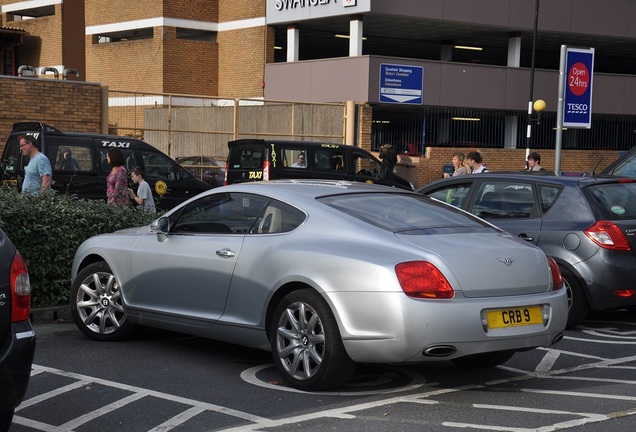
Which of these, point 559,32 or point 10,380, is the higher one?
point 559,32

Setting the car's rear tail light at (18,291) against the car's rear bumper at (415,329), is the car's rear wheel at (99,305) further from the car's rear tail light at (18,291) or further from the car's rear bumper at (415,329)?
the car's rear tail light at (18,291)

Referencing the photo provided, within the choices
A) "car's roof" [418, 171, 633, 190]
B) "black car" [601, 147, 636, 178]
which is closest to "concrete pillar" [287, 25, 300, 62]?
"black car" [601, 147, 636, 178]

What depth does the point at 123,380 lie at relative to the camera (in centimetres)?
691

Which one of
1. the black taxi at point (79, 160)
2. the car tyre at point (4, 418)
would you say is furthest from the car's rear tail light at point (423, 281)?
the black taxi at point (79, 160)

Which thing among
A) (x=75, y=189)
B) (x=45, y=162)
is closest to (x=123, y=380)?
(x=45, y=162)

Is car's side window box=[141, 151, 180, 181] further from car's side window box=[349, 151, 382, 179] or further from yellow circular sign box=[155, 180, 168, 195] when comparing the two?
car's side window box=[349, 151, 382, 179]

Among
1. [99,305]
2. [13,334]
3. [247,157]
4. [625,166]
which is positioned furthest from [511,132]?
[13,334]

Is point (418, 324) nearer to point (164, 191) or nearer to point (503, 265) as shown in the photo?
point (503, 265)

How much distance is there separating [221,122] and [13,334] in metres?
24.1

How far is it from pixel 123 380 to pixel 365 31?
31.8 meters

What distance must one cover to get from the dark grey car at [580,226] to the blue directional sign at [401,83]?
22407 mm

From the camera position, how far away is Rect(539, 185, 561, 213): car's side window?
31.4 feet

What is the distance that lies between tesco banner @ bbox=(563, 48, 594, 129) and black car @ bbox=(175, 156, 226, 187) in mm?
9461

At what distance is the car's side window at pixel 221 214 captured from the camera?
7.37m
